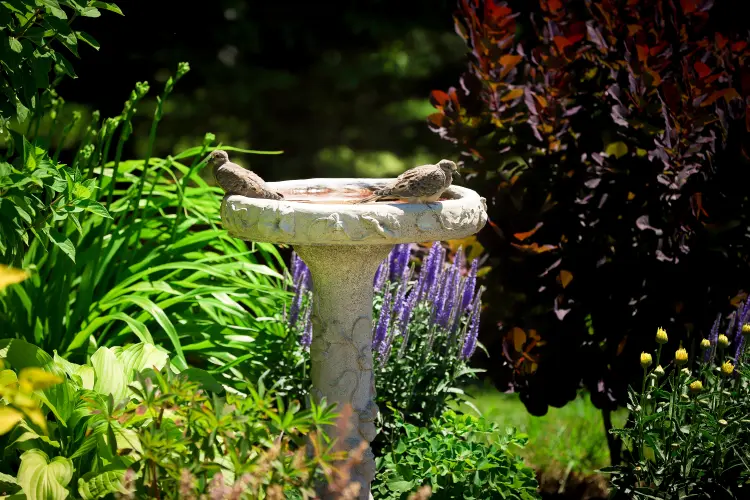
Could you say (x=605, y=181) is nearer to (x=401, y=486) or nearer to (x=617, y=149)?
(x=617, y=149)

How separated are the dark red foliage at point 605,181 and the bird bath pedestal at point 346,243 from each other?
895 mm

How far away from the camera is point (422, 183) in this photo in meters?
2.70

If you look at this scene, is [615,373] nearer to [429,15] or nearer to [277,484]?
[277,484]

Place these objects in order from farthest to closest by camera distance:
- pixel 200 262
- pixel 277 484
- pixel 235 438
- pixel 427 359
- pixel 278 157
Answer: pixel 278 157
pixel 200 262
pixel 427 359
pixel 235 438
pixel 277 484

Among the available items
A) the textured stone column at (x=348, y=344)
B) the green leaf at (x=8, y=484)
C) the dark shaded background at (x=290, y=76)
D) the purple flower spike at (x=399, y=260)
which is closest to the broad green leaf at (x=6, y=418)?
the green leaf at (x=8, y=484)

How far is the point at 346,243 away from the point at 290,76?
5.40 m

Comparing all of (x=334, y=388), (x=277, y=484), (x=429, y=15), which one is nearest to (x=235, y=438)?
(x=277, y=484)

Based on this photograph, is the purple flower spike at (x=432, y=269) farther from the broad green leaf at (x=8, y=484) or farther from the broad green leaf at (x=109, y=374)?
the broad green leaf at (x=8, y=484)

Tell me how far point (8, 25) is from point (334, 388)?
158 centimetres

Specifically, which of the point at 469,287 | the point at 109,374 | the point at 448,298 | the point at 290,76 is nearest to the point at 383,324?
the point at 448,298

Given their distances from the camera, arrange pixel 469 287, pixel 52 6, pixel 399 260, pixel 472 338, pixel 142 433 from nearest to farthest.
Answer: pixel 142 433
pixel 52 6
pixel 472 338
pixel 469 287
pixel 399 260

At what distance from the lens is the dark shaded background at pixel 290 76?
7590 millimetres

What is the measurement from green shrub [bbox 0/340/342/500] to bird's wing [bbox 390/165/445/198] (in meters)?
0.74

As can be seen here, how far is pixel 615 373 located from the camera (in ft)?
12.0
